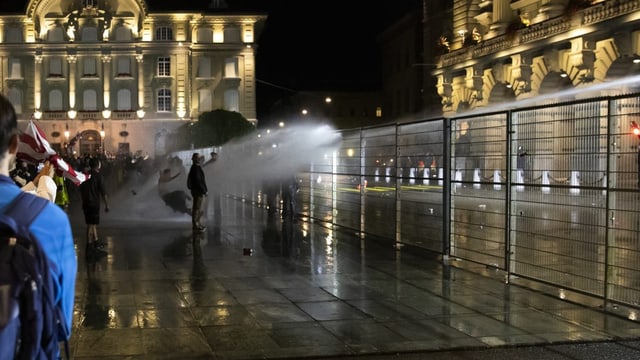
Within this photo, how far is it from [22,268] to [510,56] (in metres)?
43.0

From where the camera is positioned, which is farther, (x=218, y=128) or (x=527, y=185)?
(x=218, y=128)

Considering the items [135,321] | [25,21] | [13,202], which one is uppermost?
[25,21]

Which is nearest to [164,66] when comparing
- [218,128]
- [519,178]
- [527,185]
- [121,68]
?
[121,68]

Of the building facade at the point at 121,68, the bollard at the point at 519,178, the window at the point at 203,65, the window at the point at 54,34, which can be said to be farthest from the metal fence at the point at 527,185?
the window at the point at 54,34

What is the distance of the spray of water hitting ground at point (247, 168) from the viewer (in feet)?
65.2

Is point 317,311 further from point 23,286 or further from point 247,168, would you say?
point 247,168

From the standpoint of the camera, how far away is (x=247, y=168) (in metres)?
26.7

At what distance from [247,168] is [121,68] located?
2498 inches

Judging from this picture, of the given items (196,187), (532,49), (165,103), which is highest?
(165,103)

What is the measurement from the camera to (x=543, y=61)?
39.8 meters

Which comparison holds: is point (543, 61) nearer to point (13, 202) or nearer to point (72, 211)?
point (72, 211)

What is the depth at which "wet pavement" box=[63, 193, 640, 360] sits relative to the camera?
263 inches

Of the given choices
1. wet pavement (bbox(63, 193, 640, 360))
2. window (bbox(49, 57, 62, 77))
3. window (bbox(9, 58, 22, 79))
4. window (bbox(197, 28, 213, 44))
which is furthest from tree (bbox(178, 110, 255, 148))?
wet pavement (bbox(63, 193, 640, 360))

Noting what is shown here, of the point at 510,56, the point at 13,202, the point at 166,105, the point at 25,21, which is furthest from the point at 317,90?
the point at 13,202
